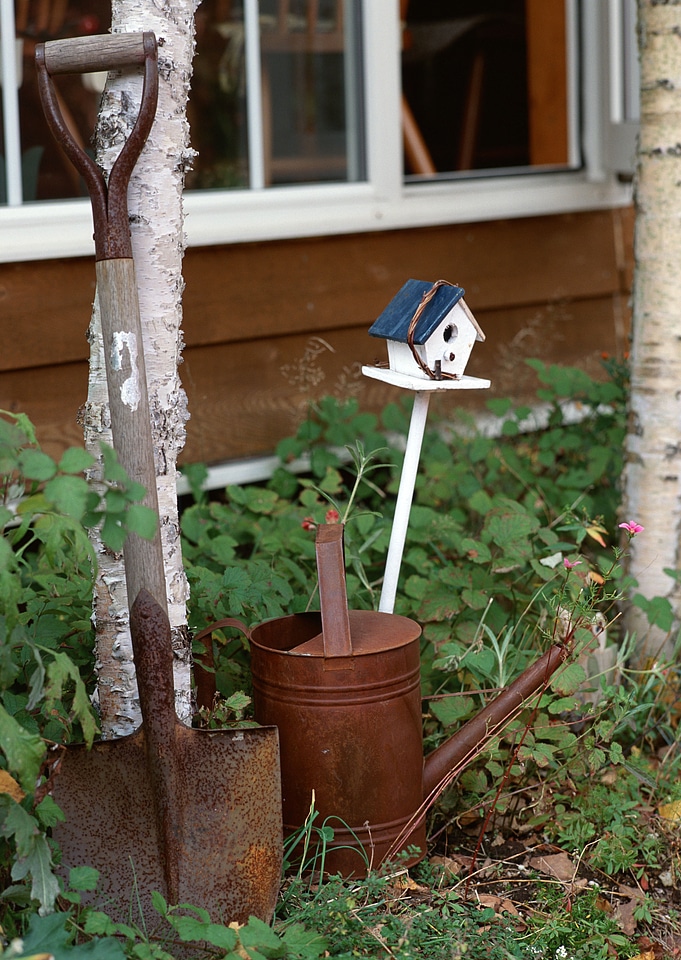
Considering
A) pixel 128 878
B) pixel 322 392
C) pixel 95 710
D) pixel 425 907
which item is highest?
pixel 322 392

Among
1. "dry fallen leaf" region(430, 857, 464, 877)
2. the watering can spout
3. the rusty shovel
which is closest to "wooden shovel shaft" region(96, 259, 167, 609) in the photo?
the rusty shovel

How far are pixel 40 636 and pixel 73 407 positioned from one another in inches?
50.6

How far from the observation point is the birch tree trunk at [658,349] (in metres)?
2.75

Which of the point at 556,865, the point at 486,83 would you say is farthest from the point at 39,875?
the point at 486,83

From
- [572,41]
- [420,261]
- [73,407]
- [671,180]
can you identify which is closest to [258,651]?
[73,407]

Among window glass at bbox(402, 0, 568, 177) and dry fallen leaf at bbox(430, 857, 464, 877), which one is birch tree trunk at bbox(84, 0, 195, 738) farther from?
window glass at bbox(402, 0, 568, 177)

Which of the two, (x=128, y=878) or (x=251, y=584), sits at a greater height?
(x=251, y=584)

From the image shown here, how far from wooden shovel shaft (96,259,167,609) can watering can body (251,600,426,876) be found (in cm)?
29

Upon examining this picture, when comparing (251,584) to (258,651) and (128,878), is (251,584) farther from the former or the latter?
(128,878)

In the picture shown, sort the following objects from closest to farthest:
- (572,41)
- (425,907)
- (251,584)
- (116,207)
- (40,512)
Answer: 1. (40,512)
2. (116,207)
3. (425,907)
4. (251,584)
5. (572,41)

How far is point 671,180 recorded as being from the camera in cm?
277

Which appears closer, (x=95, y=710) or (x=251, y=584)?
(x=95, y=710)

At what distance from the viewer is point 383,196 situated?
359cm

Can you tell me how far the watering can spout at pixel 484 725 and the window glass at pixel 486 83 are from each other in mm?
2669
